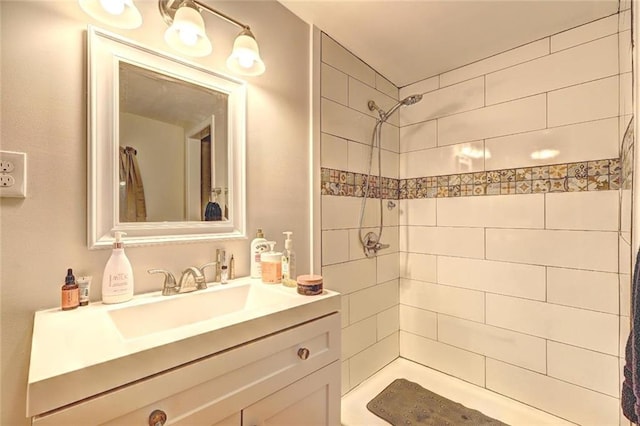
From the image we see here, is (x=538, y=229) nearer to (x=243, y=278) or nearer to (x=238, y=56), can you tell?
(x=243, y=278)

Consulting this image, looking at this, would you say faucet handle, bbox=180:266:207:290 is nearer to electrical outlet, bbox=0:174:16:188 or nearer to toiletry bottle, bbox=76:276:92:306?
toiletry bottle, bbox=76:276:92:306

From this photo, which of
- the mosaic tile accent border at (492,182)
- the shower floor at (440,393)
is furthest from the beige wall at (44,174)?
the shower floor at (440,393)

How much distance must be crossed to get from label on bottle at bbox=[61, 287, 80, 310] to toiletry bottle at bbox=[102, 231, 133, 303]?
0.20ft

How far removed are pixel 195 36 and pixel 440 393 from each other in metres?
2.20

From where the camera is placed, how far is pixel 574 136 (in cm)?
147

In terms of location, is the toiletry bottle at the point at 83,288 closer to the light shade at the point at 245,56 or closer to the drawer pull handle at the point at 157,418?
the drawer pull handle at the point at 157,418

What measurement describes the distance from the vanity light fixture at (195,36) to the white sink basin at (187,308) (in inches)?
34.4

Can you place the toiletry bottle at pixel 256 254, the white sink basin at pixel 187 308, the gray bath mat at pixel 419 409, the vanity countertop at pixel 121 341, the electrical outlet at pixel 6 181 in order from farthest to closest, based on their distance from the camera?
the gray bath mat at pixel 419 409 → the toiletry bottle at pixel 256 254 → the white sink basin at pixel 187 308 → the electrical outlet at pixel 6 181 → the vanity countertop at pixel 121 341

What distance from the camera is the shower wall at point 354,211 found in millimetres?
1614

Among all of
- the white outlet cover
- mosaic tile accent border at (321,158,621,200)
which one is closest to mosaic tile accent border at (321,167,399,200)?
mosaic tile accent border at (321,158,621,200)

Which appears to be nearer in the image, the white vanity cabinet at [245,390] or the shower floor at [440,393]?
the white vanity cabinet at [245,390]

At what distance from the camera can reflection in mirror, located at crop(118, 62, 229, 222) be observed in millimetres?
971

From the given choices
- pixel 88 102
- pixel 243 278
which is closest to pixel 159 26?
pixel 88 102

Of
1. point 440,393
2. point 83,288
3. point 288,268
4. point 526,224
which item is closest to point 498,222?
point 526,224
